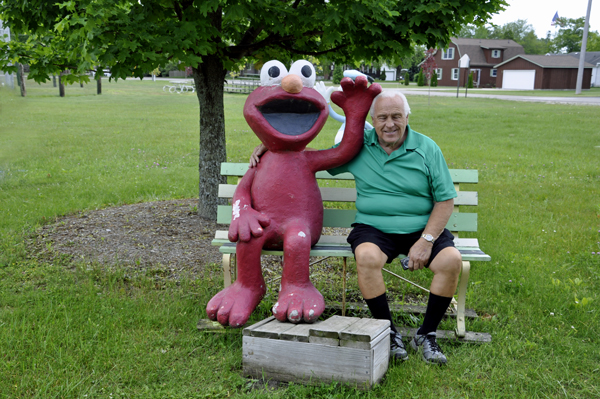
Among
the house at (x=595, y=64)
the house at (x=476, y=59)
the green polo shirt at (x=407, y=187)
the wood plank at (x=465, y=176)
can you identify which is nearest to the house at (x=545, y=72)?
the house at (x=476, y=59)

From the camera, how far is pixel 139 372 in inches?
108

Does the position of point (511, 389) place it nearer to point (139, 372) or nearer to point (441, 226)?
point (441, 226)

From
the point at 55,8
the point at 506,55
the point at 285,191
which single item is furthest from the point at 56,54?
the point at 506,55

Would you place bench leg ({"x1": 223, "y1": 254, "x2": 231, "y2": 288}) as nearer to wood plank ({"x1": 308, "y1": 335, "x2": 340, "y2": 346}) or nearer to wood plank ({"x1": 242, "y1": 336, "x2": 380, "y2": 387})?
wood plank ({"x1": 242, "y1": 336, "x2": 380, "y2": 387})

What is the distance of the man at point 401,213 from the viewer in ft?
9.45

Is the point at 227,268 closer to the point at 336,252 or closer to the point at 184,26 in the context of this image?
the point at 336,252

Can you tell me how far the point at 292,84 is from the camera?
9.87ft

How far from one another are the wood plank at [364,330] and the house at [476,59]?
47414mm

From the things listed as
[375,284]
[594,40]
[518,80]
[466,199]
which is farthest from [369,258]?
[594,40]

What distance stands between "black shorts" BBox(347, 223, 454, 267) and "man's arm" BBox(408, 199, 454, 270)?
3.1 inches

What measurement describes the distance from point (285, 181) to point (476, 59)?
2044 inches

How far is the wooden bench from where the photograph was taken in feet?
10.4

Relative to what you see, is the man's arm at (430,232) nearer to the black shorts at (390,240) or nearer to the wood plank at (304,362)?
the black shorts at (390,240)

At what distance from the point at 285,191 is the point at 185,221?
2429 millimetres
